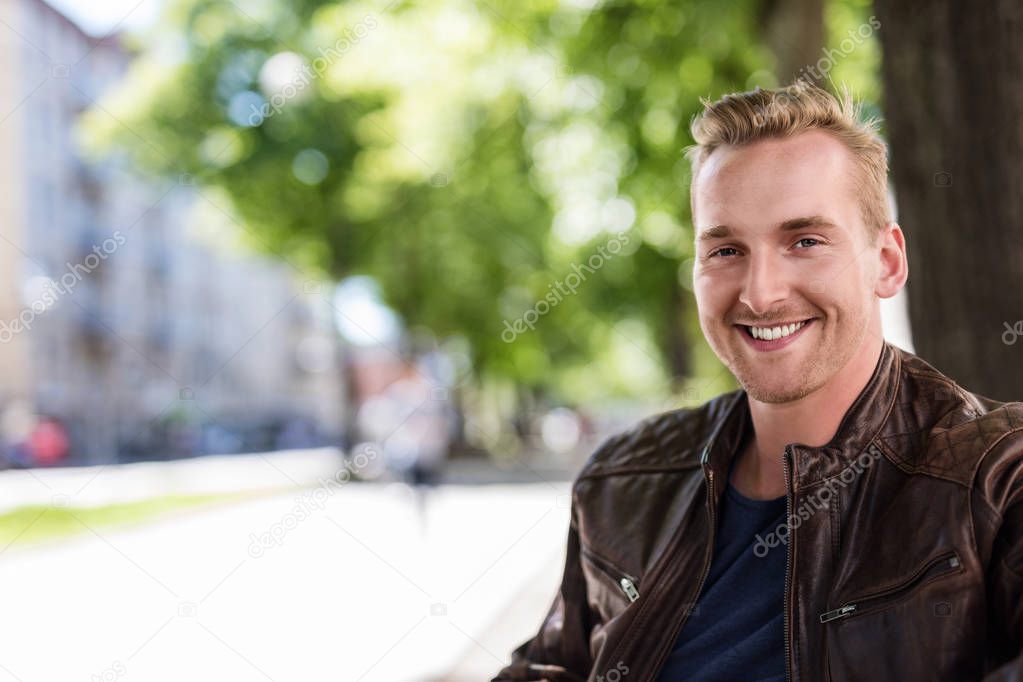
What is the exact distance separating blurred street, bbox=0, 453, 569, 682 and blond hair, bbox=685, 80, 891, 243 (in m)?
4.51

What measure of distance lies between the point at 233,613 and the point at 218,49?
15.9 metres

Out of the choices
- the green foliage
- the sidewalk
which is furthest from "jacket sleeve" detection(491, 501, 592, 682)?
the sidewalk

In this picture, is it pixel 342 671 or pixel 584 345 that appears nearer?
pixel 342 671

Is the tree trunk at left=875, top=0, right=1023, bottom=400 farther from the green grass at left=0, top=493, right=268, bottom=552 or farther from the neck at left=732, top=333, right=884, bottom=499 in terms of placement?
the green grass at left=0, top=493, right=268, bottom=552

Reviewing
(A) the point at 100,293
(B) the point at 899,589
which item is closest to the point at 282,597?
(B) the point at 899,589

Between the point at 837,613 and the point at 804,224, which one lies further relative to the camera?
the point at 804,224

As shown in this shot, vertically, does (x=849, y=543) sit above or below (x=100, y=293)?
below

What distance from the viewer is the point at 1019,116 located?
3451mm

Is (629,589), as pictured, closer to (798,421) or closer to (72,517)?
(798,421)

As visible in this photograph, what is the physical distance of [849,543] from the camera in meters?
2.00

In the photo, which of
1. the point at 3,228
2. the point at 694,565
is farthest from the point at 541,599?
the point at 3,228

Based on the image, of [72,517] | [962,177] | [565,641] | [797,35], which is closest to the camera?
[565,641]

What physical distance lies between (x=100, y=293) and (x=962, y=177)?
142 ft

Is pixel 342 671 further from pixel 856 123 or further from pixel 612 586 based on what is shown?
pixel 856 123
